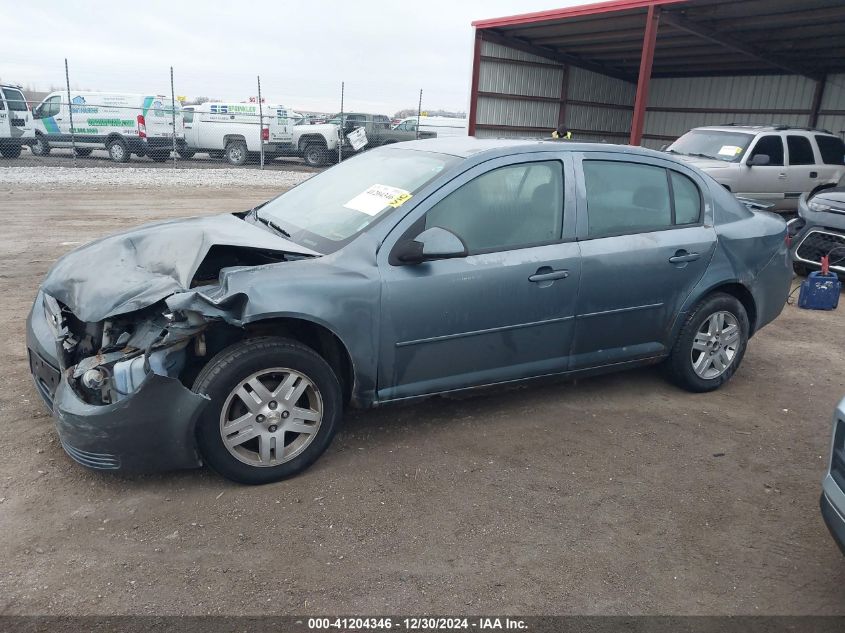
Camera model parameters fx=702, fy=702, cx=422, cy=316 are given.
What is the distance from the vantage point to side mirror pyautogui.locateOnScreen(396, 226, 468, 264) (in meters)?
3.53

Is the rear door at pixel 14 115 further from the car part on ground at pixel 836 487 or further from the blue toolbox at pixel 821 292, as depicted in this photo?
the car part on ground at pixel 836 487

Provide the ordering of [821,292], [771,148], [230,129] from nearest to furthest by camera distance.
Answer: [821,292] → [771,148] → [230,129]

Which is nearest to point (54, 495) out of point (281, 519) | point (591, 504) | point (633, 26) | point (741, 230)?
point (281, 519)

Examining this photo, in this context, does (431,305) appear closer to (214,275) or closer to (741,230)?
(214,275)

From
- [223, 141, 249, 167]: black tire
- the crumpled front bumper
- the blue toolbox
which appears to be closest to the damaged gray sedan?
the crumpled front bumper

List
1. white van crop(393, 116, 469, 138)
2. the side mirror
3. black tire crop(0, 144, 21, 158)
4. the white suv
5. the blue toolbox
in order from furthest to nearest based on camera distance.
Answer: white van crop(393, 116, 469, 138) → black tire crop(0, 144, 21, 158) → the white suv → the blue toolbox → the side mirror

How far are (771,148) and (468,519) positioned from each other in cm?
1062

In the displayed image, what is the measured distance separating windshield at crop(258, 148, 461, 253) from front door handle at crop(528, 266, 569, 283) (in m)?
0.77

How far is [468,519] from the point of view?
10.4 feet

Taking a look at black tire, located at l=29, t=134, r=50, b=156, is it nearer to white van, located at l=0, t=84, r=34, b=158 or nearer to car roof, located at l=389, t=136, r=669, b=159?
white van, located at l=0, t=84, r=34, b=158

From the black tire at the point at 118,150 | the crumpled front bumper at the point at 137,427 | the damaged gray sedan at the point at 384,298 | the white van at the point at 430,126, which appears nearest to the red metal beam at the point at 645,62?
the damaged gray sedan at the point at 384,298

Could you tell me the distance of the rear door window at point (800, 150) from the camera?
1175cm

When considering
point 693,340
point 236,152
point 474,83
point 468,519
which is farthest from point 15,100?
point 468,519

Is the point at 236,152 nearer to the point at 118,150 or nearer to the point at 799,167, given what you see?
the point at 118,150
